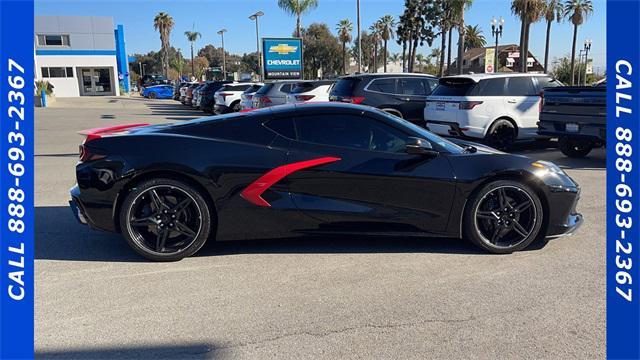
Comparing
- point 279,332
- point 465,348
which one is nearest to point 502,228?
point 465,348

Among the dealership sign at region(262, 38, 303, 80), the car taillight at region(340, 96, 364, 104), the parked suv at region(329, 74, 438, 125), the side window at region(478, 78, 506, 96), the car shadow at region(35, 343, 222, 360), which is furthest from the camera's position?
the dealership sign at region(262, 38, 303, 80)

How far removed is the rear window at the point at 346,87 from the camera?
12.2 m

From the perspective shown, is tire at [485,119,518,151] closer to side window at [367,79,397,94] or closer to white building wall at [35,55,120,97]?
side window at [367,79,397,94]

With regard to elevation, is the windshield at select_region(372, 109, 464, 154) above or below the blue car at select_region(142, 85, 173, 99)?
below

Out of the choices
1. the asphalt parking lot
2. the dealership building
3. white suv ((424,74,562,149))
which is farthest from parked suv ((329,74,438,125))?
the dealership building

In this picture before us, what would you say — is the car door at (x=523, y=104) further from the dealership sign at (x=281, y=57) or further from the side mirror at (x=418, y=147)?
the dealership sign at (x=281, y=57)

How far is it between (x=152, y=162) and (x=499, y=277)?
3.04m

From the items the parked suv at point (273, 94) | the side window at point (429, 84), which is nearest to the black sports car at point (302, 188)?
the side window at point (429, 84)

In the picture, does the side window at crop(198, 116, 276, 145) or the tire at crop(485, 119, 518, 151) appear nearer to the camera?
the side window at crop(198, 116, 276, 145)

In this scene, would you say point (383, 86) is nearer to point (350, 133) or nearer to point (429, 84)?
point (429, 84)

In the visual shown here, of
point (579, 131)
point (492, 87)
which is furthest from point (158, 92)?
point (579, 131)

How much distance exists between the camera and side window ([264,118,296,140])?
4.45m

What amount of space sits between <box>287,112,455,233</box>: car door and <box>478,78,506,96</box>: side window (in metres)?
6.35

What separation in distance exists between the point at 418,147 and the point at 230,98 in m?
16.7
